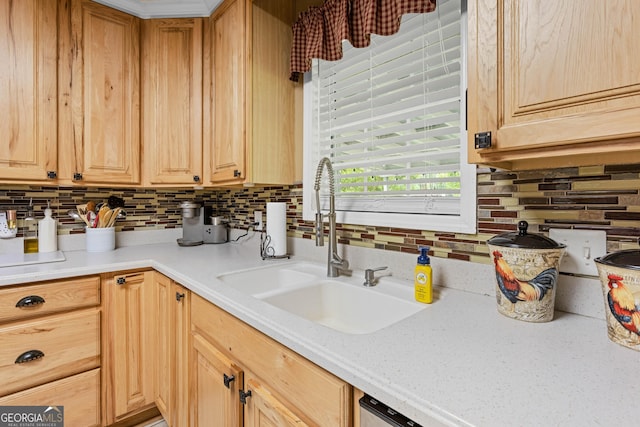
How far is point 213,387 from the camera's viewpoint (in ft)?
3.64

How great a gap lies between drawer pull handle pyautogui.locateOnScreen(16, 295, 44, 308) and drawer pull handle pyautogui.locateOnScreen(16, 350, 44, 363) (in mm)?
212

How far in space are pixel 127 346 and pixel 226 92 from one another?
4.67 feet

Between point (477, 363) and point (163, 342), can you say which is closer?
point (477, 363)

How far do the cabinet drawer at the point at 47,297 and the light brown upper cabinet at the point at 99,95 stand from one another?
1.98 feet

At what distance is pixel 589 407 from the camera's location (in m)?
0.48

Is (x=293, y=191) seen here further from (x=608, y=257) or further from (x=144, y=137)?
(x=608, y=257)

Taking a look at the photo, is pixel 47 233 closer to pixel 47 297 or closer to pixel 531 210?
pixel 47 297

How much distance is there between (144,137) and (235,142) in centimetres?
66

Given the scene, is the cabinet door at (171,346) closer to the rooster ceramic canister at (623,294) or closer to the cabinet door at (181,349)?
the cabinet door at (181,349)

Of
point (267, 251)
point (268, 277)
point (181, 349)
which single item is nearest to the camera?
point (181, 349)

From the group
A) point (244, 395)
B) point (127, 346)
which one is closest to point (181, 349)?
point (127, 346)

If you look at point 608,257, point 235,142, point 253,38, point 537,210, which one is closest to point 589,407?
point 608,257

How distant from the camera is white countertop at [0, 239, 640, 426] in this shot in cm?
48

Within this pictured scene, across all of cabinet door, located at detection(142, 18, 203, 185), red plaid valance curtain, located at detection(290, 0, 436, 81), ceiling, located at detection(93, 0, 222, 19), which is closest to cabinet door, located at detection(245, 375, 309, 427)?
red plaid valance curtain, located at detection(290, 0, 436, 81)
